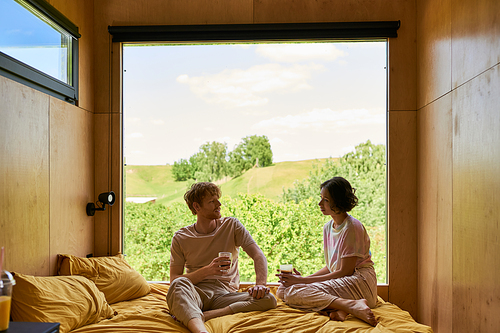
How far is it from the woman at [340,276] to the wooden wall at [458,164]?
21.0 inches

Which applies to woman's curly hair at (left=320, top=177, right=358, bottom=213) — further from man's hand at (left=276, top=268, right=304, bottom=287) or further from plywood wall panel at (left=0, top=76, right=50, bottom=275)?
plywood wall panel at (left=0, top=76, right=50, bottom=275)

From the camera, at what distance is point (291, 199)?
11.0 feet

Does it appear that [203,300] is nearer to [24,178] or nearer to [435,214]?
[24,178]

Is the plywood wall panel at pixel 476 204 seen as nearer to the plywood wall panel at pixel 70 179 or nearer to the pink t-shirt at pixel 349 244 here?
the pink t-shirt at pixel 349 244

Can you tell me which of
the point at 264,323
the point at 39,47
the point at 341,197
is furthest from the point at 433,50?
the point at 39,47

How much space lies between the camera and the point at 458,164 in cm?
243

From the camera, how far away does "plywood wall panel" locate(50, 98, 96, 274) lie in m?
2.72

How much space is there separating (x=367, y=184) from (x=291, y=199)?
0.66 metres

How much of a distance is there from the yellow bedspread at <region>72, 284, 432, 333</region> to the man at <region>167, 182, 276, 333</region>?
12 cm

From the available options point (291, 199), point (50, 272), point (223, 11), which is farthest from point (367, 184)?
point (50, 272)

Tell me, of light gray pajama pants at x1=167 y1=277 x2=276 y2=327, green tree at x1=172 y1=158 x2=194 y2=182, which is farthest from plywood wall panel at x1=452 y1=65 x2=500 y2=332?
green tree at x1=172 y1=158 x2=194 y2=182

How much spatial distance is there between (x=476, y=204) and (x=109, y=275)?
240 centimetres

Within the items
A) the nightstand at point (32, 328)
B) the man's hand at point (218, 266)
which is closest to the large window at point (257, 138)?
the man's hand at point (218, 266)

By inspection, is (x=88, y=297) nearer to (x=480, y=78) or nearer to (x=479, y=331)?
(x=479, y=331)
